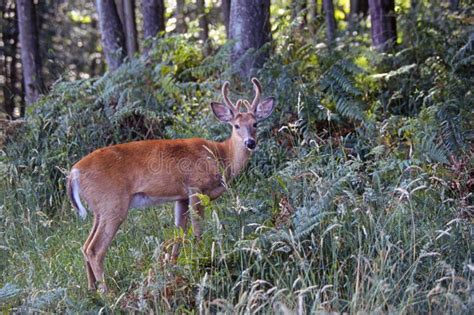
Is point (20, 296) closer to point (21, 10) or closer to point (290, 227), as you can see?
point (290, 227)

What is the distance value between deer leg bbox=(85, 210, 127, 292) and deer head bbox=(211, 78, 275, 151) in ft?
5.01

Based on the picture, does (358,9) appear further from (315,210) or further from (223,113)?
(315,210)

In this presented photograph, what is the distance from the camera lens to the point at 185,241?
247 inches

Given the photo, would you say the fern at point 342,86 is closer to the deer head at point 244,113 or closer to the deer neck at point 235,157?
the deer head at point 244,113

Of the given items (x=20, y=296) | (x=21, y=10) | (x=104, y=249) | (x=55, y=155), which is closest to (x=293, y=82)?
(x=55, y=155)

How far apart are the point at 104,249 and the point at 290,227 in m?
1.67

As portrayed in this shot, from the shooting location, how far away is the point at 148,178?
7227 millimetres

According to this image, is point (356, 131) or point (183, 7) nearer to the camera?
point (356, 131)

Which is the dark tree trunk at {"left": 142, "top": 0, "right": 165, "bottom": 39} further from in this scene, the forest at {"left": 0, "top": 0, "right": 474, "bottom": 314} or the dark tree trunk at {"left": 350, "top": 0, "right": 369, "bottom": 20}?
the dark tree trunk at {"left": 350, "top": 0, "right": 369, "bottom": 20}

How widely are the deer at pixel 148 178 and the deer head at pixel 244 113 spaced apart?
1 cm

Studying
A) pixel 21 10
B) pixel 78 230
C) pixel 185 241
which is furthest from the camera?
pixel 21 10

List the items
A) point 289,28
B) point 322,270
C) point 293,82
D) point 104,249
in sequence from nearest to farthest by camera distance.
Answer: point 322,270
point 104,249
point 293,82
point 289,28

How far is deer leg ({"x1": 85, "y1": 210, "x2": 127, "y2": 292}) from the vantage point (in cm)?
670

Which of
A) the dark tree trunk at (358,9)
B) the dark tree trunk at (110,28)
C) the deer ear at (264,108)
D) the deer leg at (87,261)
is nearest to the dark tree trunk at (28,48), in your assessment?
the dark tree trunk at (110,28)
